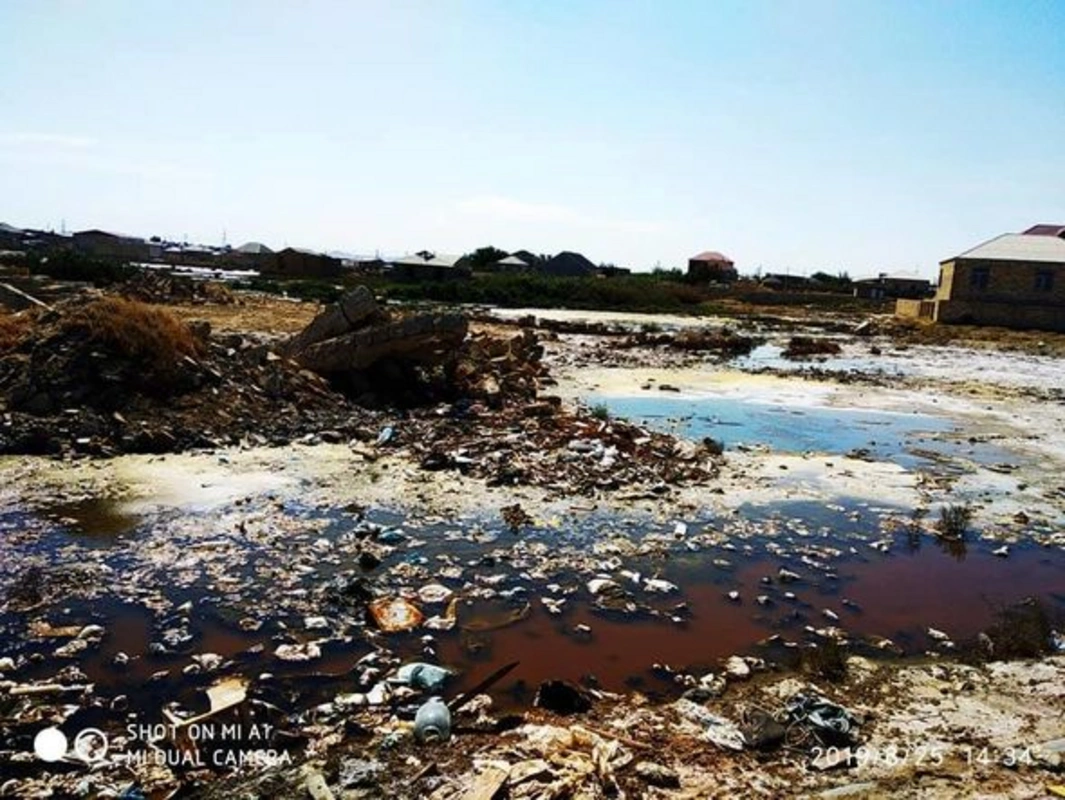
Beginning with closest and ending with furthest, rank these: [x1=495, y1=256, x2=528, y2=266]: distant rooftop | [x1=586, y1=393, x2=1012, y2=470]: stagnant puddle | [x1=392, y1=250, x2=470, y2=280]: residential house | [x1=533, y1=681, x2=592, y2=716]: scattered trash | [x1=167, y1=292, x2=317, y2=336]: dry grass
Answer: [x1=533, y1=681, x2=592, y2=716]: scattered trash → [x1=586, y1=393, x2=1012, y2=470]: stagnant puddle → [x1=167, y1=292, x2=317, y2=336]: dry grass → [x1=392, y1=250, x2=470, y2=280]: residential house → [x1=495, y1=256, x2=528, y2=266]: distant rooftop

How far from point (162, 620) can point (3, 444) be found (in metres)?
4.76

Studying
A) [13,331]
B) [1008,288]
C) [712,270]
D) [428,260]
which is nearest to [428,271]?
[428,260]

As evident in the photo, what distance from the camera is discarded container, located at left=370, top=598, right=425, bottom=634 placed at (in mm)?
4680

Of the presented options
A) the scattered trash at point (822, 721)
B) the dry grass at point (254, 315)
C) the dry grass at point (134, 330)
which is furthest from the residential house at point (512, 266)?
the scattered trash at point (822, 721)

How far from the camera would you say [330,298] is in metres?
34.2

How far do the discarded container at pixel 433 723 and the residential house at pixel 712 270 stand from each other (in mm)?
55043

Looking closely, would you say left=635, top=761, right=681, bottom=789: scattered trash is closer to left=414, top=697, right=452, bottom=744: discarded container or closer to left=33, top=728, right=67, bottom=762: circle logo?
left=414, top=697, right=452, bottom=744: discarded container

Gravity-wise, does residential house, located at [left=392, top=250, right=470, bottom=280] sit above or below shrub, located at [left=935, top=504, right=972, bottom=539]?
above

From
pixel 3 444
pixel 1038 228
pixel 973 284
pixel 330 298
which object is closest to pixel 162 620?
pixel 3 444

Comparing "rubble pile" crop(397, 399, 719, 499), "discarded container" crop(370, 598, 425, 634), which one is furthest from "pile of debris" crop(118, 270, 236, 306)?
"discarded container" crop(370, 598, 425, 634)

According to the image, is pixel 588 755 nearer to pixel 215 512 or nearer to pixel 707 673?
pixel 707 673

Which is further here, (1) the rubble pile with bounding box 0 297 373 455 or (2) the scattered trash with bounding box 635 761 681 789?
(1) the rubble pile with bounding box 0 297 373 455

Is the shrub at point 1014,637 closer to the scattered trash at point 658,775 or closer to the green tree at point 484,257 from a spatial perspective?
the scattered trash at point 658,775

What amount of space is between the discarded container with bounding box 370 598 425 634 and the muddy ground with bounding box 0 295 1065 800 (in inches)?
4.4
